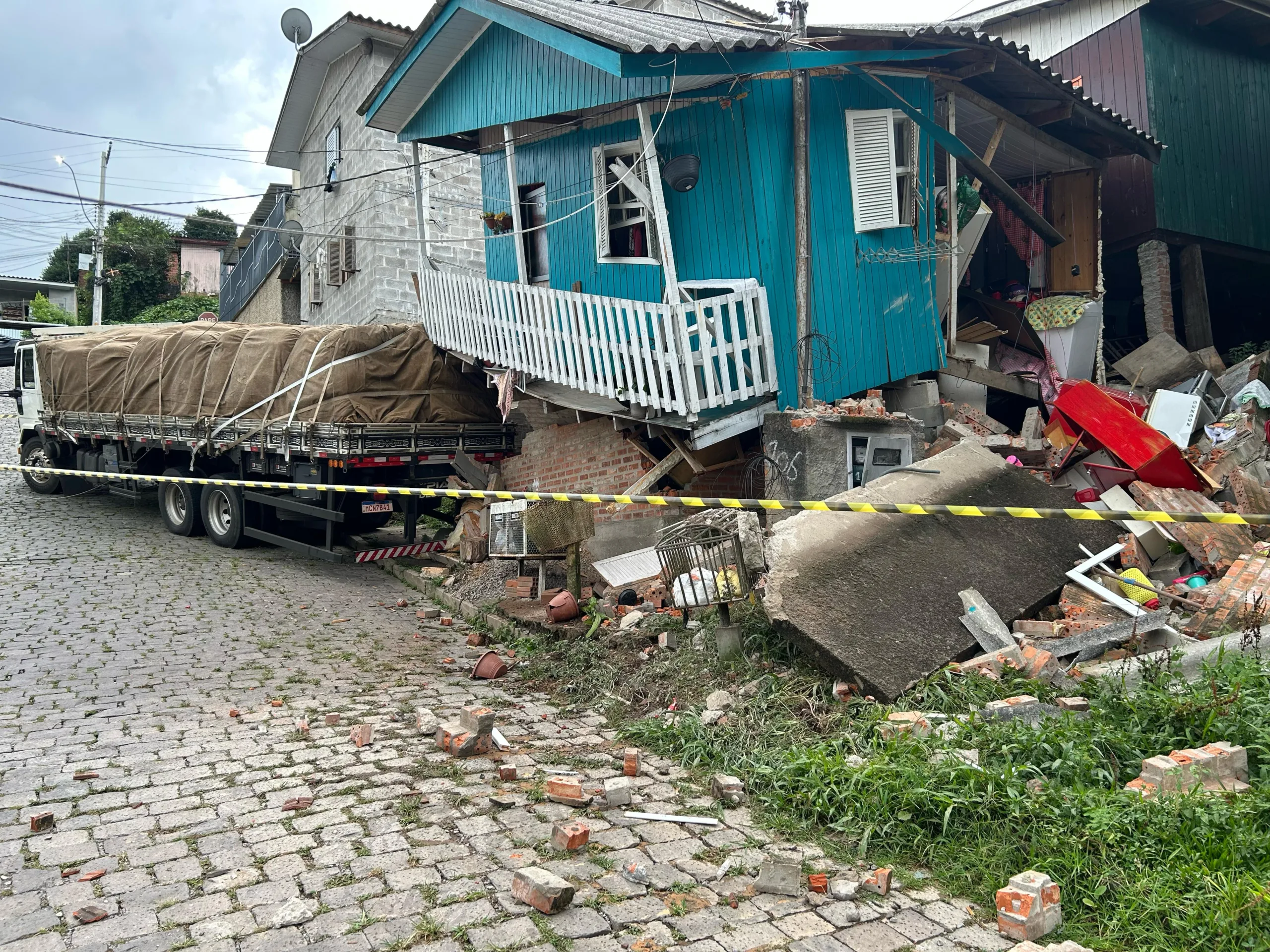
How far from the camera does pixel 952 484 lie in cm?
604

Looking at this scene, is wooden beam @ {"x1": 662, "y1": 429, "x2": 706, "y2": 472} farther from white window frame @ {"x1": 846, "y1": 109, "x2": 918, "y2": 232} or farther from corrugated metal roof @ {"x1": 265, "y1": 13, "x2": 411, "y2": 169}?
corrugated metal roof @ {"x1": 265, "y1": 13, "x2": 411, "y2": 169}

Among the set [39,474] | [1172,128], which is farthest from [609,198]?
[39,474]

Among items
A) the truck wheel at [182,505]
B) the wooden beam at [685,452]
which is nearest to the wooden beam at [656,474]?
the wooden beam at [685,452]

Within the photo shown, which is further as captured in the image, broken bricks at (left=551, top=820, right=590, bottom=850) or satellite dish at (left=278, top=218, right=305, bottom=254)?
satellite dish at (left=278, top=218, right=305, bottom=254)

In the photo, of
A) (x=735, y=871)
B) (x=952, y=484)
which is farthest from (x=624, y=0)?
(x=735, y=871)

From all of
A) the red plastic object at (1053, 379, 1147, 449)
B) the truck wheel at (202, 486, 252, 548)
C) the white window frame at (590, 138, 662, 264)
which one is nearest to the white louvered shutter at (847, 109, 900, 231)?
the white window frame at (590, 138, 662, 264)

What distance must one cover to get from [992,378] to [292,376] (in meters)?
8.10

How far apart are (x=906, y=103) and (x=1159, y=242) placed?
6.29 meters

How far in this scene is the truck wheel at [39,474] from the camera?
14461mm

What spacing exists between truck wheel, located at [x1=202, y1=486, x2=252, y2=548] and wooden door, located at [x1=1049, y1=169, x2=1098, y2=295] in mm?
10797

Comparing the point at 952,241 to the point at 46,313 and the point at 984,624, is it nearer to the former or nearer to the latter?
the point at 984,624

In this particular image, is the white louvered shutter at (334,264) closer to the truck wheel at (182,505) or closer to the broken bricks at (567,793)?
the truck wheel at (182,505)

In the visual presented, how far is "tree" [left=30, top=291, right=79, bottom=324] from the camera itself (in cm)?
4194

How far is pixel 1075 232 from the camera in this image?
37.9 ft
